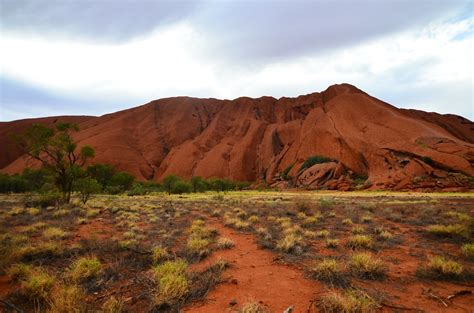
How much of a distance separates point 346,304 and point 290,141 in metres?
75.1

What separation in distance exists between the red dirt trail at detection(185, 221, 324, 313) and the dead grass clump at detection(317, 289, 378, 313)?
11.5 inches

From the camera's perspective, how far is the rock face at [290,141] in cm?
4800

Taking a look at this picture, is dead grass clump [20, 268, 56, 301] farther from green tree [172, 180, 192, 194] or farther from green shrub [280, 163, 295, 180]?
green shrub [280, 163, 295, 180]

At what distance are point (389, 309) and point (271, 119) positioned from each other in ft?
300

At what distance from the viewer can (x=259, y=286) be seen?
16.6 ft

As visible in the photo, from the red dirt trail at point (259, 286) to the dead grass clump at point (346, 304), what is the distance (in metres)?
0.29

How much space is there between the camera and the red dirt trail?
4270mm

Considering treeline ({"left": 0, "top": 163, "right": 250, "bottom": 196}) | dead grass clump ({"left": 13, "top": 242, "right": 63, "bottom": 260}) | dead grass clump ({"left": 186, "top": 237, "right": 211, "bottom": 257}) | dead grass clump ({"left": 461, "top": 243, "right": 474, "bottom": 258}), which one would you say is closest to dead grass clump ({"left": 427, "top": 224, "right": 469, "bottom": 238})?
dead grass clump ({"left": 461, "top": 243, "right": 474, "bottom": 258})

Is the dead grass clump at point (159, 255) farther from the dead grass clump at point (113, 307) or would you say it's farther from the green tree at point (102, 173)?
the green tree at point (102, 173)

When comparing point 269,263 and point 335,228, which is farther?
point 335,228

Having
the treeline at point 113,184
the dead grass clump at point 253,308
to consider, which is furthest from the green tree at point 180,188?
the dead grass clump at point 253,308

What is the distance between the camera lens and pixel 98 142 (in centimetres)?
7869

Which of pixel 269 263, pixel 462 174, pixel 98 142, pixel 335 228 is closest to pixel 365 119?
pixel 462 174

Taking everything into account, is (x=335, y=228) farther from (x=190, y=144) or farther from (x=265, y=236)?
(x=190, y=144)
